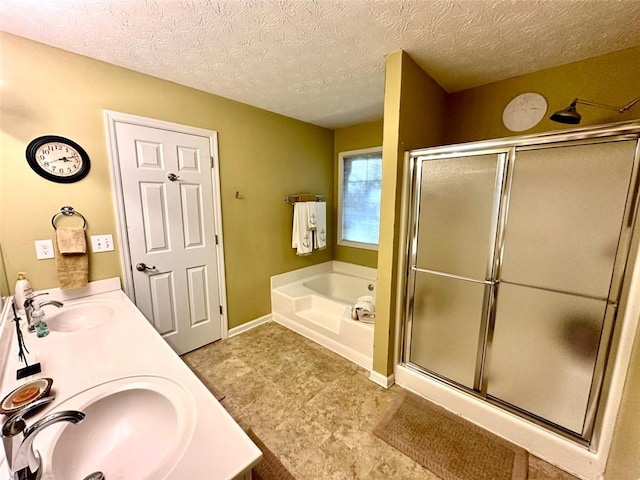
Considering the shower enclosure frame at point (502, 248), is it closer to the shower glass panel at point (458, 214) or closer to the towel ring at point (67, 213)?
the shower glass panel at point (458, 214)

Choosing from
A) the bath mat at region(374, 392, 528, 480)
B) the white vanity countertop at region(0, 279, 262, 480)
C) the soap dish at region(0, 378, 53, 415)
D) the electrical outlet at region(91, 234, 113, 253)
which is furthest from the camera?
the electrical outlet at region(91, 234, 113, 253)

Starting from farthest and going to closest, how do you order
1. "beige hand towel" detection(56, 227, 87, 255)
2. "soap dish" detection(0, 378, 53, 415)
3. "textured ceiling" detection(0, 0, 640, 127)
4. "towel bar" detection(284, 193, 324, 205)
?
"towel bar" detection(284, 193, 324, 205) → "beige hand towel" detection(56, 227, 87, 255) → "textured ceiling" detection(0, 0, 640, 127) → "soap dish" detection(0, 378, 53, 415)

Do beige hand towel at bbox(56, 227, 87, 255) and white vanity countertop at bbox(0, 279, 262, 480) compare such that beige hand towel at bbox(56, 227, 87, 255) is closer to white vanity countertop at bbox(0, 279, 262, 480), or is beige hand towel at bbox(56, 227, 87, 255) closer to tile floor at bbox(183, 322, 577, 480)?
white vanity countertop at bbox(0, 279, 262, 480)

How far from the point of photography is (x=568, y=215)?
1.35 metres

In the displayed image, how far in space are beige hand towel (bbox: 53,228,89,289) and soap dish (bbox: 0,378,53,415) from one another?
997 millimetres

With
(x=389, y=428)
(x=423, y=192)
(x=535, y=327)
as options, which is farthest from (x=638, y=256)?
(x=389, y=428)

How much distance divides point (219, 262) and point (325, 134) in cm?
216

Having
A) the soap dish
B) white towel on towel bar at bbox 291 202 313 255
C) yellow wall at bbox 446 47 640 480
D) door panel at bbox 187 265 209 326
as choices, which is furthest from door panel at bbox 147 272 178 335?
yellow wall at bbox 446 47 640 480

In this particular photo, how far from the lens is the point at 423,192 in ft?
6.10

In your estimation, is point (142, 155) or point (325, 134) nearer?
point (142, 155)

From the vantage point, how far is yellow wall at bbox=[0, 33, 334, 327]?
155cm

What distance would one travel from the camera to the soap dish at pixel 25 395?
821 mm

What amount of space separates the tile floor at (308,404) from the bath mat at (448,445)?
5 centimetres

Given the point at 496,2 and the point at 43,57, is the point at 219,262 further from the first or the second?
the point at 496,2
